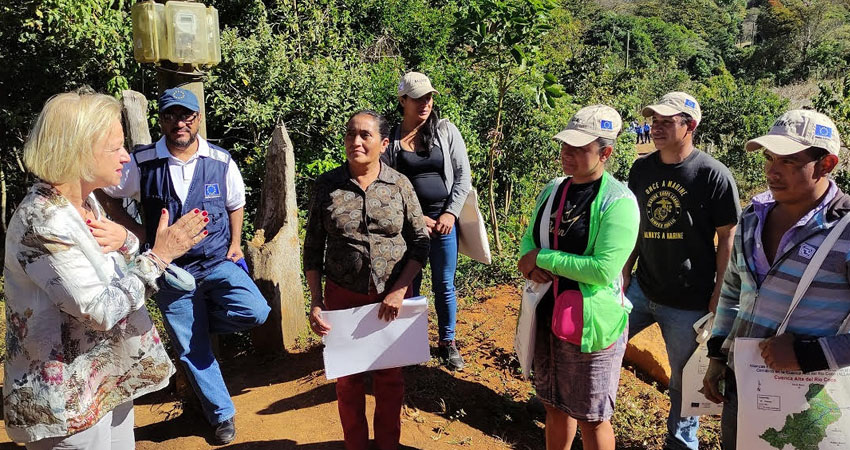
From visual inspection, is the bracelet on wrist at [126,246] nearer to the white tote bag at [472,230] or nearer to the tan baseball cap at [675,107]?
the white tote bag at [472,230]

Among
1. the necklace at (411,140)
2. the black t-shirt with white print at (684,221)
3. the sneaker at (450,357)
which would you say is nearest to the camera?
the black t-shirt with white print at (684,221)

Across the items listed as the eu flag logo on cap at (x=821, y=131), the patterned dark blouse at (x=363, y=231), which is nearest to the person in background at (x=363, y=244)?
the patterned dark blouse at (x=363, y=231)

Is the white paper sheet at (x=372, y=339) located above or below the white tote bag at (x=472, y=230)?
below

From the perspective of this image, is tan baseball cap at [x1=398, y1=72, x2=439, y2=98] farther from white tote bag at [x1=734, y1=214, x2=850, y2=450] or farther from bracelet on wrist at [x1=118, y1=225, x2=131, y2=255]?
white tote bag at [x1=734, y1=214, x2=850, y2=450]

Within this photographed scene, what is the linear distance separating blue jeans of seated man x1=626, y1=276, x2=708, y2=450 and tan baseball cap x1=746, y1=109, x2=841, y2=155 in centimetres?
123

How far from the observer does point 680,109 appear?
3.00m

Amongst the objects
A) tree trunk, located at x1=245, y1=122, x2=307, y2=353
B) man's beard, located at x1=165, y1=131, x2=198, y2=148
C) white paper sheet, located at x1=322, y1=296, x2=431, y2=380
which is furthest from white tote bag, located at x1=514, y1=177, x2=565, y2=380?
tree trunk, located at x1=245, y1=122, x2=307, y2=353

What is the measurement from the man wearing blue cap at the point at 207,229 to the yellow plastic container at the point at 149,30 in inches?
19.8

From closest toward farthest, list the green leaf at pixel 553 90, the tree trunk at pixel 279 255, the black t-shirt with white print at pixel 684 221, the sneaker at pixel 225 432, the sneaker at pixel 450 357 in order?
the black t-shirt with white print at pixel 684 221, the sneaker at pixel 225 432, the sneaker at pixel 450 357, the tree trunk at pixel 279 255, the green leaf at pixel 553 90

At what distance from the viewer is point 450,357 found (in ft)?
13.4

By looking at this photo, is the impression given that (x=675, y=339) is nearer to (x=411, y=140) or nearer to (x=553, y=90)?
(x=411, y=140)

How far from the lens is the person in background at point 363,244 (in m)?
2.84

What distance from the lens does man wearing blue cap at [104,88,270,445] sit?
307cm

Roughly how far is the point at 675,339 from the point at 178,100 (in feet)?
8.97
